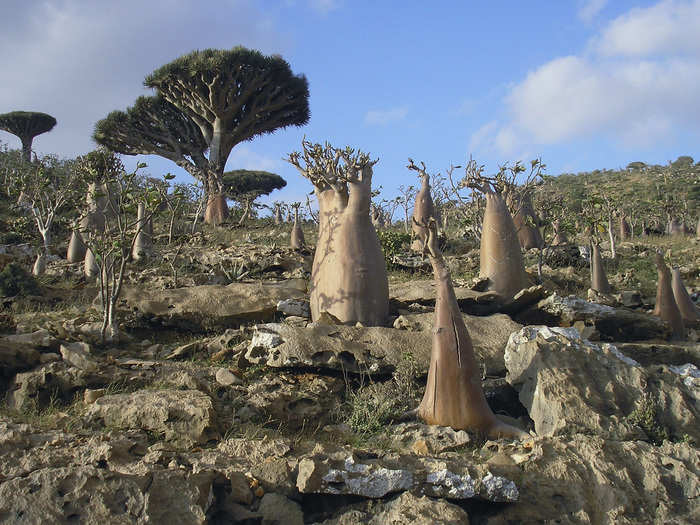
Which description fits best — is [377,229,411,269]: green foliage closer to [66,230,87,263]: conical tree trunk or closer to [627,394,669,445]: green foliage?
[66,230,87,263]: conical tree trunk

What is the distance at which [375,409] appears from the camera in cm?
418

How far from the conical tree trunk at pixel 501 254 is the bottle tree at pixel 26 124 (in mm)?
25083

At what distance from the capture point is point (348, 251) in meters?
5.80

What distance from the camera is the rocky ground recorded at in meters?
2.72

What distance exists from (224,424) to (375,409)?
3.59ft

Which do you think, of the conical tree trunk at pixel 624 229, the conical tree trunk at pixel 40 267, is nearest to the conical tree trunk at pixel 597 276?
the conical tree trunk at pixel 40 267

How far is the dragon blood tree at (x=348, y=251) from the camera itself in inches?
225

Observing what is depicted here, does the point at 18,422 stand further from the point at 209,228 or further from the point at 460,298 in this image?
the point at 209,228

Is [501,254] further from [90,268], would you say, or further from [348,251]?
[90,268]

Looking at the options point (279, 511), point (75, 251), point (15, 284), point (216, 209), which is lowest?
point (279, 511)

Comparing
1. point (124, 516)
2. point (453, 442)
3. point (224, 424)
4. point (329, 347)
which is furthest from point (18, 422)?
point (453, 442)

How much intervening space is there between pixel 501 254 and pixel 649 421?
3471 mm

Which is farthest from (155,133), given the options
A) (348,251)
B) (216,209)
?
(348,251)

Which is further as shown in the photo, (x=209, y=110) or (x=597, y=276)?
(x=209, y=110)
